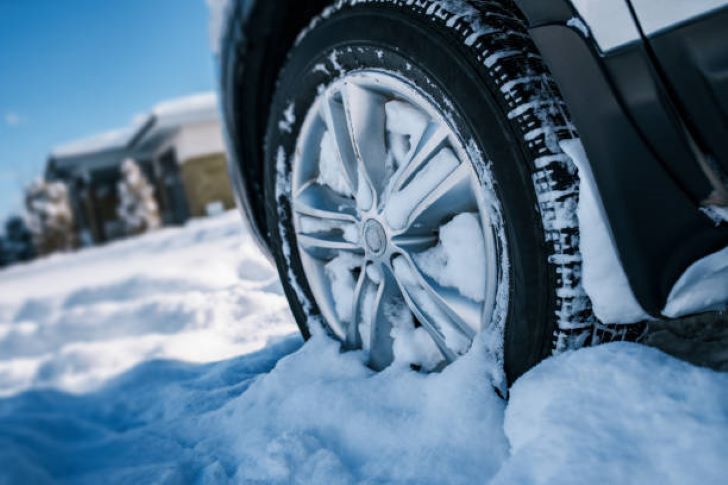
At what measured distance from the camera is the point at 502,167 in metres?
1.00

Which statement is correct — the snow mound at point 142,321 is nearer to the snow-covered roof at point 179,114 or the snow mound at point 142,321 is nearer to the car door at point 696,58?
the car door at point 696,58

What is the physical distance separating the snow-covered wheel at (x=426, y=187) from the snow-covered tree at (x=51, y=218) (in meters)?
27.2

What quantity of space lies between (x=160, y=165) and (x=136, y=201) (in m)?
1.93

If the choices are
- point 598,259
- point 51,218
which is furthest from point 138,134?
point 598,259

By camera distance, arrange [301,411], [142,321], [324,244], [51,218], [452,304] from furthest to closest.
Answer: [51,218] → [142,321] → [324,244] → [301,411] → [452,304]

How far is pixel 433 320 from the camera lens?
1265 mm

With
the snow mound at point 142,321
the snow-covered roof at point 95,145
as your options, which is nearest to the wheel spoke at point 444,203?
the snow mound at point 142,321

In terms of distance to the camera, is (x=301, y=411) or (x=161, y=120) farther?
(x=161, y=120)

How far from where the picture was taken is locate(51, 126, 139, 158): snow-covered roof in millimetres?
22500

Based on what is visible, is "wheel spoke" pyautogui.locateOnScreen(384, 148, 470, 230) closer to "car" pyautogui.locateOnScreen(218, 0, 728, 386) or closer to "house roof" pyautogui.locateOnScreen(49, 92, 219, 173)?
"car" pyautogui.locateOnScreen(218, 0, 728, 386)

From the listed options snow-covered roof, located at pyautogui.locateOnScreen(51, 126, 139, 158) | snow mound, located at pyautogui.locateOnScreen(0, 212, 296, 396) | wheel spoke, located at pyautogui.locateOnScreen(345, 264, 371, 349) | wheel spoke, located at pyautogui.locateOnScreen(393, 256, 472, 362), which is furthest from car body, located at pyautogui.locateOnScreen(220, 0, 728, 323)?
snow-covered roof, located at pyautogui.locateOnScreen(51, 126, 139, 158)

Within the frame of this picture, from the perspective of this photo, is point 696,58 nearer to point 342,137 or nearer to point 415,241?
point 415,241

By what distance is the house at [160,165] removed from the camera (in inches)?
736

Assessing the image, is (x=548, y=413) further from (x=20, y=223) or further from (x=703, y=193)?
(x=20, y=223)
